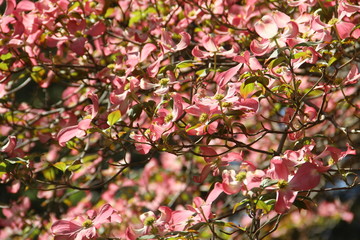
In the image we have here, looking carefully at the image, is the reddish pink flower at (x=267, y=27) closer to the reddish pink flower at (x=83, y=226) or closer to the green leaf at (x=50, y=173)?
the reddish pink flower at (x=83, y=226)

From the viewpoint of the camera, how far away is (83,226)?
114cm

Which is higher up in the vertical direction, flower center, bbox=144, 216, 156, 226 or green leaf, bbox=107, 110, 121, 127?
green leaf, bbox=107, 110, 121, 127

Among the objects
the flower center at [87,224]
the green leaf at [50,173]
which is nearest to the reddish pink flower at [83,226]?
the flower center at [87,224]

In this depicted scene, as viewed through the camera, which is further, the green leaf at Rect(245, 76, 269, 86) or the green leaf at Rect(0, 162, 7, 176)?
the green leaf at Rect(0, 162, 7, 176)

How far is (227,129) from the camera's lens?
3.76ft

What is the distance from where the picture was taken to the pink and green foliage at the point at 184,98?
1100 mm

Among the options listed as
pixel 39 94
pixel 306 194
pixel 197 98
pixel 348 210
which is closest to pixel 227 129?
pixel 197 98

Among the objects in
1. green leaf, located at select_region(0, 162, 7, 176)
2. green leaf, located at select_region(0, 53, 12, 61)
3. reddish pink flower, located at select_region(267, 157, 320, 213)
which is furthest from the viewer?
green leaf, located at select_region(0, 53, 12, 61)

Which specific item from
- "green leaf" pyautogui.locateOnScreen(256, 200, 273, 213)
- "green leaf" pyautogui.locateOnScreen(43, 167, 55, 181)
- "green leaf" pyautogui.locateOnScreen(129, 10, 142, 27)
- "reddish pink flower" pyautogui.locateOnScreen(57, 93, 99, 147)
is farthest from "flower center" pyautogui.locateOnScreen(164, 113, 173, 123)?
"green leaf" pyautogui.locateOnScreen(129, 10, 142, 27)

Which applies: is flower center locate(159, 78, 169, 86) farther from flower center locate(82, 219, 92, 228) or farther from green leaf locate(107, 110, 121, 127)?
flower center locate(82, 219, 92, 228)

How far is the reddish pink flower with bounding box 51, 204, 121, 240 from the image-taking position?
3.67 feet

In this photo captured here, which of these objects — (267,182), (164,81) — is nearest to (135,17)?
(164,81)

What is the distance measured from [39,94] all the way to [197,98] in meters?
0.97

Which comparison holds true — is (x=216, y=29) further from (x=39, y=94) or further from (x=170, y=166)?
(x=170, y=166)
